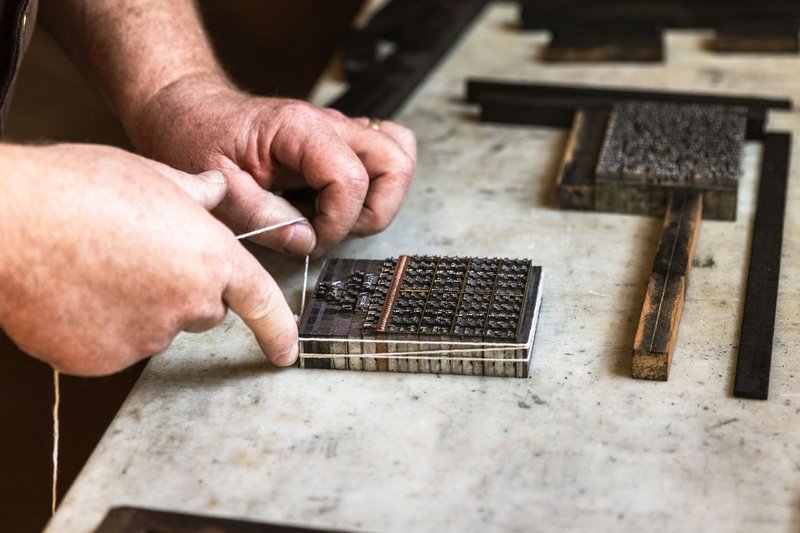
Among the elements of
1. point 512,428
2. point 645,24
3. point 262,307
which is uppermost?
point 262,307

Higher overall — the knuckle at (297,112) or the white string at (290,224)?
the knuckle at (297,112)

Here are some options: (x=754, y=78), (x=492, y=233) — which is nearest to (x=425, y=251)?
(x=492, y=233)

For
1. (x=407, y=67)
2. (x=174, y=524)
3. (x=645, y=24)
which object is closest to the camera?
(x=174, y=524)

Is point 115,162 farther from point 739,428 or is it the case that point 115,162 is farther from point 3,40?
point 739,428

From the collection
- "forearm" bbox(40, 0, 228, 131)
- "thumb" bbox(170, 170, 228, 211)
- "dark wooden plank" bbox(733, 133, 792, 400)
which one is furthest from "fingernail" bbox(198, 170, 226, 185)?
"dark wooden plank" bbox(733, 133, 792, 400)

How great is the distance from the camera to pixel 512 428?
1065 mm

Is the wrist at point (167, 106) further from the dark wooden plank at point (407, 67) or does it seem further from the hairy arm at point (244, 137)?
the dark wooden plank at point (407, 67)

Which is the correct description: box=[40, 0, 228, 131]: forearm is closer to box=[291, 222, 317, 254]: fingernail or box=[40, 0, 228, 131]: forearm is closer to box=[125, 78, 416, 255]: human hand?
box=[125, 78, 416, 255]: human hand

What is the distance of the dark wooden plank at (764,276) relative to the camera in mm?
1122

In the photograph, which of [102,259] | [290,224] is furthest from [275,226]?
[102,259]

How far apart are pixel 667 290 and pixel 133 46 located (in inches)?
35.3

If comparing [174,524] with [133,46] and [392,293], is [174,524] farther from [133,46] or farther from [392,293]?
[133,46]

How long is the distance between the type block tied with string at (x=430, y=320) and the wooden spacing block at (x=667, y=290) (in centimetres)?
13

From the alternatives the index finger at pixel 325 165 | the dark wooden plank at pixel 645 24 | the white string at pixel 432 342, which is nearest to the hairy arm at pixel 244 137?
the index finger at pixel 325 165
